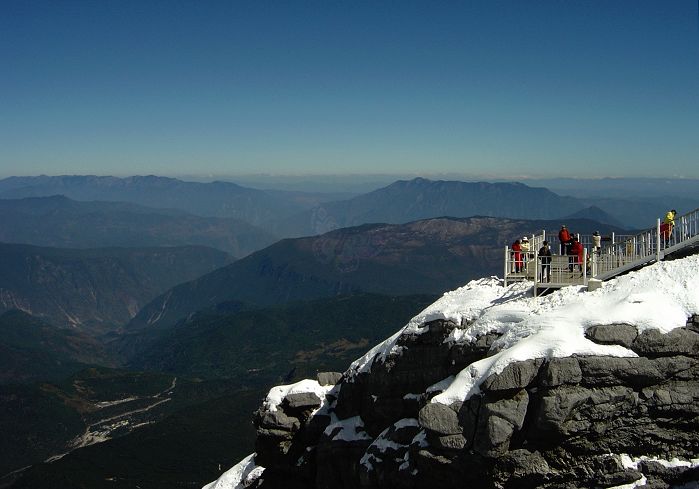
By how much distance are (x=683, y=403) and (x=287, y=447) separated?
2464cm

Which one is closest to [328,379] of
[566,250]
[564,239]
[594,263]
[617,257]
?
[566,250]

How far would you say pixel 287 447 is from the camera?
40875 mm

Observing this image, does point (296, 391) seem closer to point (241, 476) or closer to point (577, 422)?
point (241, 476)

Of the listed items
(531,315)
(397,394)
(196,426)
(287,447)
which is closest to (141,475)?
(196,426)

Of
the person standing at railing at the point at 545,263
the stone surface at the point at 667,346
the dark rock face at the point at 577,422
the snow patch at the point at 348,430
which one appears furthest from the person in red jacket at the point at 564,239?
the snow patch at the point at 348,430

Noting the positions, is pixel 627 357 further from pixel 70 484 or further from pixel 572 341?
pixel 70 484

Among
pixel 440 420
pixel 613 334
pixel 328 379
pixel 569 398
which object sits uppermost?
pixel 613 334

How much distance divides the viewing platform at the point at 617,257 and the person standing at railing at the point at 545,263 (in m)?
0.19

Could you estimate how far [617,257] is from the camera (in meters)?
33.8

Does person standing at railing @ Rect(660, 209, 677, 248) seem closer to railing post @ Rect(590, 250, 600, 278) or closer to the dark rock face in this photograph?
railing post @ Rect(590, 250, 600, 278)

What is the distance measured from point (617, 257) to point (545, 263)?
3.99 metres

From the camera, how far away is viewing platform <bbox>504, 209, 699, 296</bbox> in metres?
31.8

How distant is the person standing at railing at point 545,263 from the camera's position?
32312 mm

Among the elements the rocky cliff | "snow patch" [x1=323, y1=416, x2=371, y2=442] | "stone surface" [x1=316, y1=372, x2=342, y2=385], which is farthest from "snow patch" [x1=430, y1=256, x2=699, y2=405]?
"stone surface" [x1=316, y1=372, x2=342, y2=385]
